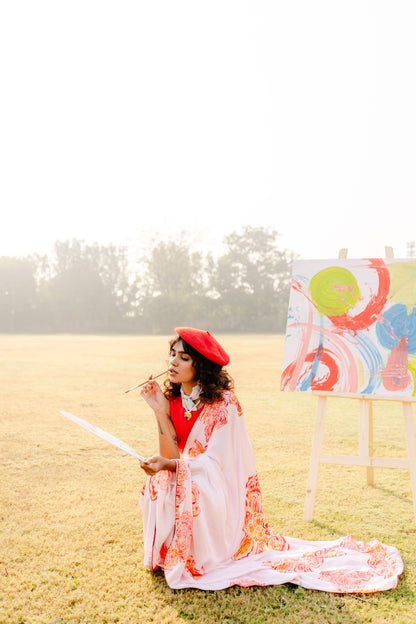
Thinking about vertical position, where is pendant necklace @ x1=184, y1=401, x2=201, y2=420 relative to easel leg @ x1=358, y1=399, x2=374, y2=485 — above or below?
above

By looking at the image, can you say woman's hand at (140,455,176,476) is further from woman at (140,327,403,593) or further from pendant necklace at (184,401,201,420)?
pendant necklace at (184,401,201,420)

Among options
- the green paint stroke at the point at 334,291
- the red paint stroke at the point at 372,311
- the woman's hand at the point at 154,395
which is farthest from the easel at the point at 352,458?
the woman's hand at the point at 154,395

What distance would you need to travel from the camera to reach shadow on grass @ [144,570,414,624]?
249 cm

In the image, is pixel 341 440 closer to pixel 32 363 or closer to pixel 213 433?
pixel 213 433

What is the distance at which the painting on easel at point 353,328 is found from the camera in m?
3.91

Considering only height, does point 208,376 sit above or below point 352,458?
above

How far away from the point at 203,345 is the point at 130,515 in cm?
161

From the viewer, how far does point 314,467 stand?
382cm

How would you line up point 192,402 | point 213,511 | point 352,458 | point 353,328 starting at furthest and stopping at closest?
point 353,328 < point 352,458 < point 192,402 < point 213,511

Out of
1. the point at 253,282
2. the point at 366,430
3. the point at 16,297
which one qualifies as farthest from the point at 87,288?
the point at 366,430

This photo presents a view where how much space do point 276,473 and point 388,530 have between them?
144cm

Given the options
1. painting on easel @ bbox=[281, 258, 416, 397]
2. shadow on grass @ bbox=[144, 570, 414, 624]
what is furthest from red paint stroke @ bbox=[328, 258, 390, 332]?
shadow on grass @ bbox=[144, 570, 414, 624]

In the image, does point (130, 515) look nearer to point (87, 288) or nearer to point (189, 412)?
point (189, 412)

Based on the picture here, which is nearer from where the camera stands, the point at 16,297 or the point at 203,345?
the point at 203,345
